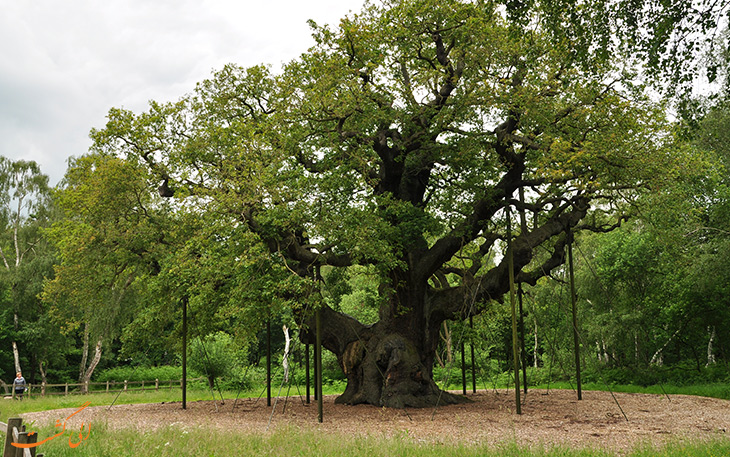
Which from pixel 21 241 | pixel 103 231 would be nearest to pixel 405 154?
pixel 103 231

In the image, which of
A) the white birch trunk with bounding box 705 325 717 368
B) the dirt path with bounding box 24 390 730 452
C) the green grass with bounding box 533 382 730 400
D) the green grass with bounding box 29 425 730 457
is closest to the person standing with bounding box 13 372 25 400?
the dirt path with bounding box 24 390 730 452

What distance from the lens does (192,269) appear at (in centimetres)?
1345

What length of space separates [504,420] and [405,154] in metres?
7.84

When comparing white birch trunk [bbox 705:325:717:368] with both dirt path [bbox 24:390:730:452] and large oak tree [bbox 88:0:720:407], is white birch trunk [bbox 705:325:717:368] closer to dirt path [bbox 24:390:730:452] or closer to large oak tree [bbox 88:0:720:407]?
dirt path [bbox 24:390:730:452]

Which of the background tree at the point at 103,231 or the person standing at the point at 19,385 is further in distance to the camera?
the person standing at the point at 19,385

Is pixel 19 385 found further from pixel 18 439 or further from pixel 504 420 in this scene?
pixel 18 439

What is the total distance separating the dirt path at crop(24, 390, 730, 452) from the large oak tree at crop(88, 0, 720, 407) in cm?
199

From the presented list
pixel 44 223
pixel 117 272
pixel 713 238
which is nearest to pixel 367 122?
pixel 117 272

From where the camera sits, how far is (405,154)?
16469 mm

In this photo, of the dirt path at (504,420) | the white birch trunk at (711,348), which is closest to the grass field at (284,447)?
the dirt path at (504,420)

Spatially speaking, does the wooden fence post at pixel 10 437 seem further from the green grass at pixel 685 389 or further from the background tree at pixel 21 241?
the background tree at pixel 21 241

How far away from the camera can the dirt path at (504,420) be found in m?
10.2

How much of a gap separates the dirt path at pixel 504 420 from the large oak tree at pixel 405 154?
1985 millimetres

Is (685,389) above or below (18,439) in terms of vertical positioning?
below
